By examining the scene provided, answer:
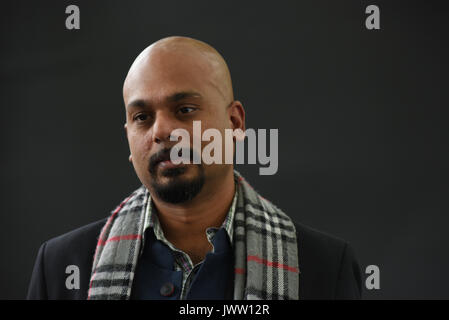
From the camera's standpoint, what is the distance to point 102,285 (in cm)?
131

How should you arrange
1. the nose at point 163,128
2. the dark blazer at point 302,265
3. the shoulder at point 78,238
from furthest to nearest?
the shoulder at point 78,238 < the dark blazer at point 302,265 < the nose at point 163,128

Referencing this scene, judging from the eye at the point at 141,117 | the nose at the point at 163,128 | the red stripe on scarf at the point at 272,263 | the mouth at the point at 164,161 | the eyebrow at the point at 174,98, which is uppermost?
the eyebrow at the point at 174,98

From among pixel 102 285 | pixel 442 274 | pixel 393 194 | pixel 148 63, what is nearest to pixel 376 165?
pixel 393 194

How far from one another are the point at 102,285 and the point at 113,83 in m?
0.79

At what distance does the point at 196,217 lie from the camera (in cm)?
138

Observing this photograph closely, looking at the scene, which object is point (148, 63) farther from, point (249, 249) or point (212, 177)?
point (249, 249)

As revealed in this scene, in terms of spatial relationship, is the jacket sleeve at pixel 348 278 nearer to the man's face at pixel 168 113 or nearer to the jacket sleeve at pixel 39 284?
the man's face at pixel 168 113

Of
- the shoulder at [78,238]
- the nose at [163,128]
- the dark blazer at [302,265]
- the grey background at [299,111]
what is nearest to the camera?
the nose at [163,128]

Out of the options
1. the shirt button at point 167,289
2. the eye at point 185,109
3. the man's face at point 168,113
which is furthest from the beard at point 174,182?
the shirt button at point 167,289

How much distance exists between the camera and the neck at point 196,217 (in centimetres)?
136

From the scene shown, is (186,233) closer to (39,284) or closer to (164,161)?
(164,161)

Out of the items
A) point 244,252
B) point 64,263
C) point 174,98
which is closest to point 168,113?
point 174,98

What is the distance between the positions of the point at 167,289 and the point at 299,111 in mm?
825

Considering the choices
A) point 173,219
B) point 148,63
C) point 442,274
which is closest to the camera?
point 148,63
